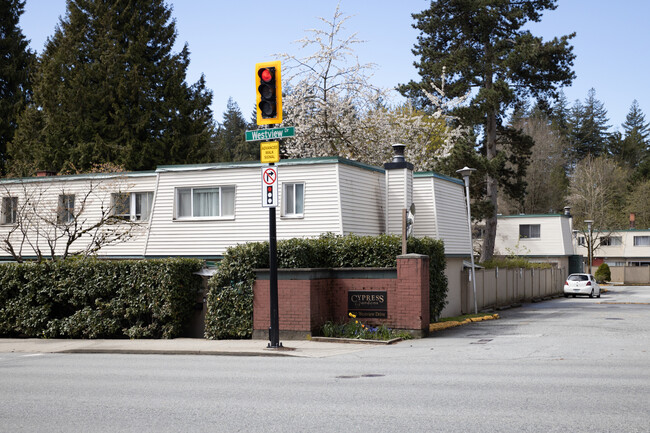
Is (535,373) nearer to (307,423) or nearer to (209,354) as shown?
(307,423)

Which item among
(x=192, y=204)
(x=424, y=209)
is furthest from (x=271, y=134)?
(x=424, y=209)

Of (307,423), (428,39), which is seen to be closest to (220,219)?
(307,423)

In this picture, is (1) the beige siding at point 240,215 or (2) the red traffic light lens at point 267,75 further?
(1) the beige siding at point 240,215

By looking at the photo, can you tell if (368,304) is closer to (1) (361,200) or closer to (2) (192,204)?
(1) (361,200)

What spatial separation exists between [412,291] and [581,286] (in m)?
28.1

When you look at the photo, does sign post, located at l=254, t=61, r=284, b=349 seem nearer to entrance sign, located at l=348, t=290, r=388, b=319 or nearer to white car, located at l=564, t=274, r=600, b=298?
entrance sign, located at l=348, t=290, r=388, b=319

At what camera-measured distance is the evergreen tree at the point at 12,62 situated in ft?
167

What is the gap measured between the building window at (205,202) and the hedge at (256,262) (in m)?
5.72

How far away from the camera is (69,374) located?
12602mm

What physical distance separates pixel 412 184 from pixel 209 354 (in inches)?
461

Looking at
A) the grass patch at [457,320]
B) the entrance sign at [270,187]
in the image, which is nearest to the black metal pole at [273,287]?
the entrance sign at [270,187]

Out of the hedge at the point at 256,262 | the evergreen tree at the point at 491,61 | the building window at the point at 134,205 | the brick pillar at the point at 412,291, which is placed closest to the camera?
the brick pillar at the point at 412,291

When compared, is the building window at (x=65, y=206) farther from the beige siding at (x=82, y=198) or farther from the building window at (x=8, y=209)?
the building window at (x=8, y=209)

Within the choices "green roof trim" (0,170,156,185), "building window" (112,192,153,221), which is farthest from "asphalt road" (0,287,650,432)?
"green roof trim" (0,170,156,185)
